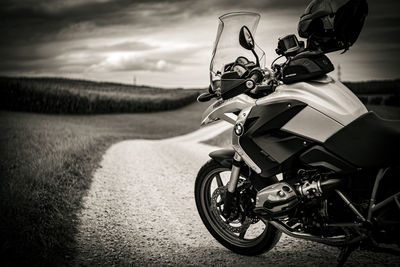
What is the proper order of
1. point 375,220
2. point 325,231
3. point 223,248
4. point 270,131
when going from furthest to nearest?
point 223,248 < point 270,131 < point 325,231 < point 375,220

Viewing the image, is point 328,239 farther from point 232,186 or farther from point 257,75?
point 257,75

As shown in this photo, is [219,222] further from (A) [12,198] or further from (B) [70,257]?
(A) [12,198]

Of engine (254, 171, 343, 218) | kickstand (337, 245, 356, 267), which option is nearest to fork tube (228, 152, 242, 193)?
engine (254, 171, 343, 218)

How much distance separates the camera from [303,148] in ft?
8.39

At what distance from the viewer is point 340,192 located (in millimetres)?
2416

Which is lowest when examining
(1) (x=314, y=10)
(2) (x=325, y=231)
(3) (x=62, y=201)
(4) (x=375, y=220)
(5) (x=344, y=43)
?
(3) (x=62, y=201)

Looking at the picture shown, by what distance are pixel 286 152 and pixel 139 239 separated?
1.95 metres

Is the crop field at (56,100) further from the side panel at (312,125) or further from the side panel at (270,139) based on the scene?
the side panel at (312,125)

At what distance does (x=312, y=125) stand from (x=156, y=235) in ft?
7.14

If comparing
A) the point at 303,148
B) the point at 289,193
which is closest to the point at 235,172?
the point at 289,193

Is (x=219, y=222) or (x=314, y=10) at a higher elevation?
(x=314, y=10)

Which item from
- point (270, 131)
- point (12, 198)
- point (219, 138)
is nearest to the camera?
point (270, 131)

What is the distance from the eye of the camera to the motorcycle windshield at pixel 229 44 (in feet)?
10.4

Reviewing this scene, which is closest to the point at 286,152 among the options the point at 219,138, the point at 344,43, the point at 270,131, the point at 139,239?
the point at 270,131
